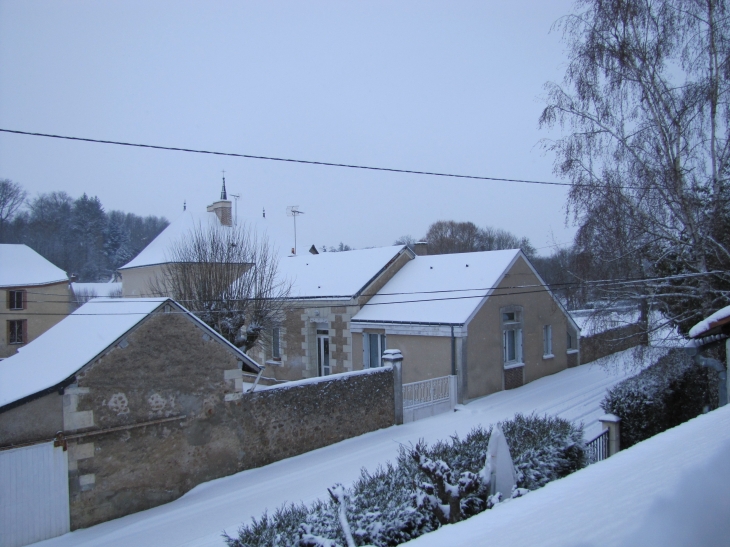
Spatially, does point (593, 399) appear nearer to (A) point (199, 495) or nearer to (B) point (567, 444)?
(B) point (567, 444)

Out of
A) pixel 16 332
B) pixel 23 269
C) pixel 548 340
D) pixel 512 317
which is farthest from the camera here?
pixel 23 269

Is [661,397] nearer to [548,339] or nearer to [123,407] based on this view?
[548,339]

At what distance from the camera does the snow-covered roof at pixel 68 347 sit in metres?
8.58

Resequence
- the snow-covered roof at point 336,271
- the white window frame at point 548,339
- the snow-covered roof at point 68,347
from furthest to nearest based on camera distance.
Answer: the white window frame at point 548,339, the snow-covered roof at point 336,271, the snow-covered roof at point 68,347

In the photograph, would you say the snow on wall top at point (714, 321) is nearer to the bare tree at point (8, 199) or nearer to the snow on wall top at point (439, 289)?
the snow on wall top at point (439, 289)

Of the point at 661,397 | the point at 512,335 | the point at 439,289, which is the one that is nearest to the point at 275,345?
the point at 439,289

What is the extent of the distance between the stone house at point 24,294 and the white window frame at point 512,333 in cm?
2761

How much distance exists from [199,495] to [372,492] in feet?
18.4

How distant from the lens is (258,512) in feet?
27.9

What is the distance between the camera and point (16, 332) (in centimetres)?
3247

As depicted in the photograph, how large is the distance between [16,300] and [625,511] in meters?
38.4

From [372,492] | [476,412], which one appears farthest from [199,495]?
[476,412]

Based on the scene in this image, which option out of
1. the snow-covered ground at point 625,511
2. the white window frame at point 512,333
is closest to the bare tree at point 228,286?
the white window frame at point 512,333

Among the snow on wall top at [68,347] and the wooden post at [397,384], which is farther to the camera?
the wooden post at [397,384]
